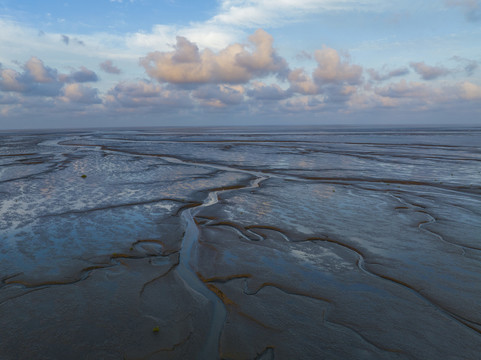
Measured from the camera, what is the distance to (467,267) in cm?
636

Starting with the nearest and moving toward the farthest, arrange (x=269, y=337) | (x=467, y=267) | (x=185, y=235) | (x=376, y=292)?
1. (x=269, y=337)
2. (x=376, y=292)
3. (x=467, y=267)
4. (x=185, y=235)

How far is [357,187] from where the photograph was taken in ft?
50.9

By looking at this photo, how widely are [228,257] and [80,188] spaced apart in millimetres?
11363

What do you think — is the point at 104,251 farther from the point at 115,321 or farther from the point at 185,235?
the point at 115,321

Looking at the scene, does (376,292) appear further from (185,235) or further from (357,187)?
(357,187)

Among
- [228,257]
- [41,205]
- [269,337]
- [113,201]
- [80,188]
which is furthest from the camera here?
[80,188]

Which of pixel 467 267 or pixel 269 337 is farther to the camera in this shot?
pixel 467 267

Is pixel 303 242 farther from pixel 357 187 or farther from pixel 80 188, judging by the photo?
pixel 80 188

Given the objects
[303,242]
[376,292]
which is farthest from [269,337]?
[303,242]

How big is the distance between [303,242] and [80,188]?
40.3ft

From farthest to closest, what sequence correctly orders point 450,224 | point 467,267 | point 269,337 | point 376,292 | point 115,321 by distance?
point 450,224, point 467,267, point 376,292, point 115,321, point 269,337

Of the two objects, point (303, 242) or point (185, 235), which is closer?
point (303, 242)

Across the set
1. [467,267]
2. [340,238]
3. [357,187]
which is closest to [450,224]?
[467,267]

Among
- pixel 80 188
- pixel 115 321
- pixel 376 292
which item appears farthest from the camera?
pixel 80 188
